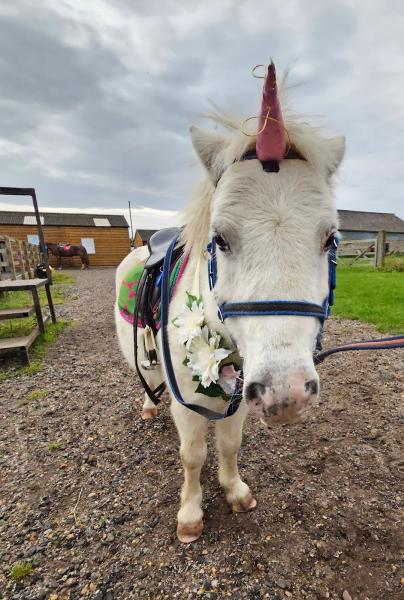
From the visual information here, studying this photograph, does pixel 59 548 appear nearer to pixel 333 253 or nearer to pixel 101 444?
pixel 101 444

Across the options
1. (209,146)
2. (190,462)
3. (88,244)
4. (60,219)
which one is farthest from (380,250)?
(60,219)

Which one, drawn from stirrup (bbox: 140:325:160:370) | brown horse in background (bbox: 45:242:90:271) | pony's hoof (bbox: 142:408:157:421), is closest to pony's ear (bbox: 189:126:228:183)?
stirrup (bbox: 140:325:160:370)

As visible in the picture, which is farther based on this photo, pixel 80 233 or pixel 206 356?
pixel 80 233

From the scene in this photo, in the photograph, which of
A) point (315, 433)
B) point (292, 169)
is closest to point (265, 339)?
point (292, 169)

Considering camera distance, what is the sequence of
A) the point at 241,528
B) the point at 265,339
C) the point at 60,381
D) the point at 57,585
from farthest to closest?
the point at 60,381 → the point at 241,528 → the point at 57,585 → the point at 265,339

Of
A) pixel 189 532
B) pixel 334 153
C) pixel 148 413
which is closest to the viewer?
pixel 334 153

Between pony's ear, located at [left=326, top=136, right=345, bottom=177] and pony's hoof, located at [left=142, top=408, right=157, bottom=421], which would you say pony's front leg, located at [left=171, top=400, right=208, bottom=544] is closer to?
pony's hoof, located at [left=142, top=408, right=157, bottom=421]

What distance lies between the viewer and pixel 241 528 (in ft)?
7.40

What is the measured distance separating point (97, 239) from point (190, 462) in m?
A: 33.8

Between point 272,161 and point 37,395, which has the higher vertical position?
point 272,161

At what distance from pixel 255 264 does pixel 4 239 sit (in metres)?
11.2

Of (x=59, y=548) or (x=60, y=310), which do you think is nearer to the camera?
(x=59, y=548)

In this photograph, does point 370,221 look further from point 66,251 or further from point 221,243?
point 221,243

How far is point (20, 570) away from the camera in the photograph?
1.98 m
